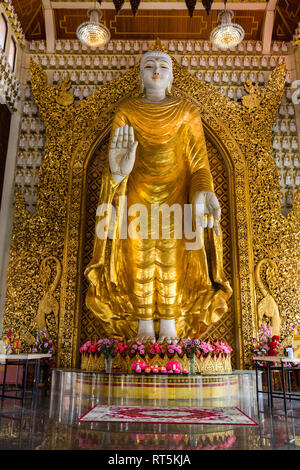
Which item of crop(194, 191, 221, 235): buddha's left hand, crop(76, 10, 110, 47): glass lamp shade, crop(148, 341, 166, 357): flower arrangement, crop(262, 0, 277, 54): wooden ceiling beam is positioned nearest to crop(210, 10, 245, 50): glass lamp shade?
crop(262, 0, 277, 54): wooden ceiling beam

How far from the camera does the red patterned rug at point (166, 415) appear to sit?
9.36ft

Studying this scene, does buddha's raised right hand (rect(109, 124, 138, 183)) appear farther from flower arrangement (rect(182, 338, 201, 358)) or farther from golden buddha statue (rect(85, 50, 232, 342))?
flower arrangement (rect(182, 338, 201, 358))

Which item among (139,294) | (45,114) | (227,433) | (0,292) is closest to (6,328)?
(0,292)

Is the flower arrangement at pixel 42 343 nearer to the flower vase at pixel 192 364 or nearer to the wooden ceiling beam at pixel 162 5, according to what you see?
the flower vase at pixel 192 364

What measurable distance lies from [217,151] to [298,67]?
6.55 feet

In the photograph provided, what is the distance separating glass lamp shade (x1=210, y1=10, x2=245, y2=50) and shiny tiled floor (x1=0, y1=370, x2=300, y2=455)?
16.3 feet

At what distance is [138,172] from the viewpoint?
5023 millimetres

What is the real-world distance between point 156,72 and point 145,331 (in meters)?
3.17

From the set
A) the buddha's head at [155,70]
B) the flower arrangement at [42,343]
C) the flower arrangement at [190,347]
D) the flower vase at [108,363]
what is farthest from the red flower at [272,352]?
the buddha's head at [155,70]

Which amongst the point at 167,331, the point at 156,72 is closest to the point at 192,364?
the point at 167,331

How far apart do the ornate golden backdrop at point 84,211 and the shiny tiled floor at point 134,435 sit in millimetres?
2276

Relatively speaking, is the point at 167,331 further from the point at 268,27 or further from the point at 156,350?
the point at 268,27

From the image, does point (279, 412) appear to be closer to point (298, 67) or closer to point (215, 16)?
point (298, 67)

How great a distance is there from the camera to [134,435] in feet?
7.98
